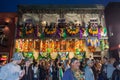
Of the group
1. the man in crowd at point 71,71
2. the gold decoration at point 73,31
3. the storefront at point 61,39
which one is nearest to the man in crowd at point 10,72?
the man in crowd at point 71,71

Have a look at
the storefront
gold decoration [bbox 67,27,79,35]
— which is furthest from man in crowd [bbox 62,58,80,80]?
gold decoration [bbox 67,27,79,35]

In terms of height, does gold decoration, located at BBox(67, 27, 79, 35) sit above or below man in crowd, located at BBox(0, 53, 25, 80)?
above

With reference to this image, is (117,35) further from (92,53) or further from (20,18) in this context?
(20,18)

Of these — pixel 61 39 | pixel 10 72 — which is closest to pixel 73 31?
pixel 61 39

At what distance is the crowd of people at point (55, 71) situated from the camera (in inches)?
221

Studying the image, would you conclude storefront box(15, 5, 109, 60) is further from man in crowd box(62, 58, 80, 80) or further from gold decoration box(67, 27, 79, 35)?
man in crowd box(62, 58, 80, 80)

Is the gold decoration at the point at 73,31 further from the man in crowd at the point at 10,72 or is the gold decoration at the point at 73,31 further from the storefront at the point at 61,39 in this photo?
the man in crowd at the point at 10,72

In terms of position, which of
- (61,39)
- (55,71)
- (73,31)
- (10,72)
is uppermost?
(73,31)

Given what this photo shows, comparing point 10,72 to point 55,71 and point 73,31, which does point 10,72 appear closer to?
point 55,71

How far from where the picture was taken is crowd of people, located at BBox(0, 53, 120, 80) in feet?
18.4

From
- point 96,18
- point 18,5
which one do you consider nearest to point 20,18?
point 18,5

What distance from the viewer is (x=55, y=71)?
12.9m

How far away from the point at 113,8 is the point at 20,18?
11.0 m

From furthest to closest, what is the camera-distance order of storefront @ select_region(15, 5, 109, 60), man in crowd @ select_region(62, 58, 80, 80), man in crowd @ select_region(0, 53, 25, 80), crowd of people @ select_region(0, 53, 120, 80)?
1. storefront @ select_region(15, 5, 109, 60)
2. man in crowd @ select_region(0, 53, 25, 80)
3. crowd of people @ select_region(0, 53, 120, 80)
4. man in crowd @ select_region(62, 58, 80, 80)
